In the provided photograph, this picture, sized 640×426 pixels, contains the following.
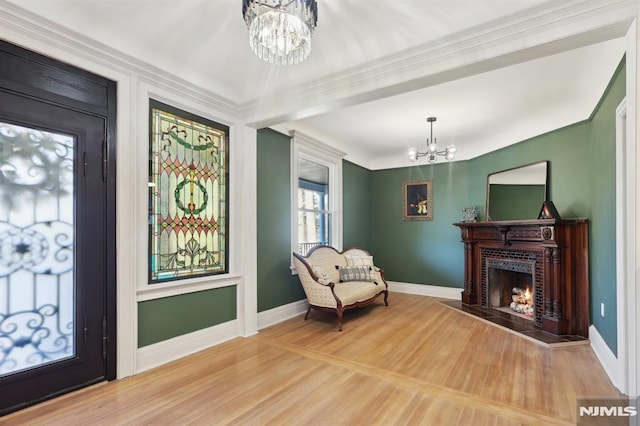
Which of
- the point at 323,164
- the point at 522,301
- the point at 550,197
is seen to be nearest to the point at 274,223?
the point at 323,164

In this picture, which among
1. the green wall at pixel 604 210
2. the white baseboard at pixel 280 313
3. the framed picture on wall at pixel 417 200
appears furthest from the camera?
the framed picture on wall at pixel 417 200

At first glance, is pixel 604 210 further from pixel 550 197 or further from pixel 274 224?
pixel 274 224

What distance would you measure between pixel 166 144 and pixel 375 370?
111 inches

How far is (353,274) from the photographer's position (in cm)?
476

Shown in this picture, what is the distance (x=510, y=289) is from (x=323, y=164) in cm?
351

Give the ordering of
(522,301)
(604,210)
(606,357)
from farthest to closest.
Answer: (522,301)
(604,210)
(606,357)

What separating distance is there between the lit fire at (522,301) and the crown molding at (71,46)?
498 centimetres

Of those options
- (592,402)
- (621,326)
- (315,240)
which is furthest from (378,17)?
(315,240)

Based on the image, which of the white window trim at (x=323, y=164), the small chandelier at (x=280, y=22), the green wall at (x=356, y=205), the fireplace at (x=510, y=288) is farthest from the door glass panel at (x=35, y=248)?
the fireplace at (x=510, y=288)

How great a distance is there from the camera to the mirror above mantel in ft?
13.7

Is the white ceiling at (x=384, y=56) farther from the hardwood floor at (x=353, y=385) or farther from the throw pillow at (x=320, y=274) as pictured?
the hardwood floor at (x=353, y=385)

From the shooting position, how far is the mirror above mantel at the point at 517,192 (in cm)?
417

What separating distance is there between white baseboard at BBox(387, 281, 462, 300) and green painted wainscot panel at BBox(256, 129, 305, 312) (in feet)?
8.13

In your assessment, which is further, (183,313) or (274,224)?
(274,224)
